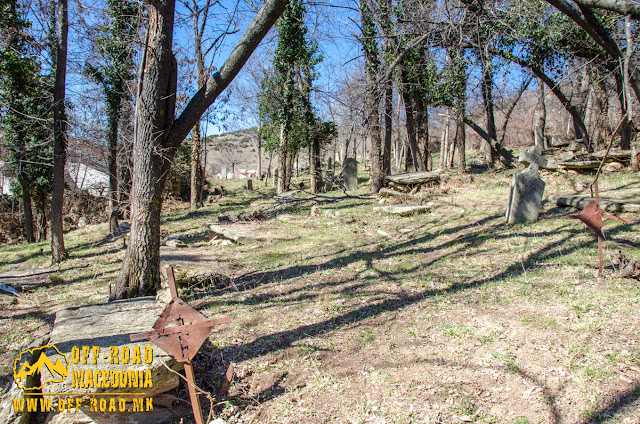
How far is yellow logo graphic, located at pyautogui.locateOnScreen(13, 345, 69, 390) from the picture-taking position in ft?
9.24

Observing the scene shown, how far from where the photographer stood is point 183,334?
261cm

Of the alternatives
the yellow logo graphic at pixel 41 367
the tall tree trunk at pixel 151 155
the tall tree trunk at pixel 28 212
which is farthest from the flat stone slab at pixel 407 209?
the tall tree trunk at pixel 28 212

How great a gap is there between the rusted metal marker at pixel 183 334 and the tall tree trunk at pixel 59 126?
27.5ft

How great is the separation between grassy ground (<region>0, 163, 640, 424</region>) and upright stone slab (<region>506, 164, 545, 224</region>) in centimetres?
27

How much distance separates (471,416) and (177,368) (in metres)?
2.23

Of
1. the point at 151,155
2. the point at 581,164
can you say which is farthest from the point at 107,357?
the point at 581,164

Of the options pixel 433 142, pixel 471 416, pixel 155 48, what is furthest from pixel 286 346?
pixel 433 142

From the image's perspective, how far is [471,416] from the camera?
9.21 feet

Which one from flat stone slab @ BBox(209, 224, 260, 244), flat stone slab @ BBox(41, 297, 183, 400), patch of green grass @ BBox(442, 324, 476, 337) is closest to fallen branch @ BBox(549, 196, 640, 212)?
patch of green grass @ BBox(442, 324, 476, 337)

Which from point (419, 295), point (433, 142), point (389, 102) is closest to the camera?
point (419, 295)

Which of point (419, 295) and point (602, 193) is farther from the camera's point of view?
point (602, 193)

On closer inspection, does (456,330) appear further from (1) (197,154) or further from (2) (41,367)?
(1) (197,154)

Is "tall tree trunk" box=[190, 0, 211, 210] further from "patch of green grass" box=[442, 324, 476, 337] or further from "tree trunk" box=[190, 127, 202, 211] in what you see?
"patch of green grass" box=[442, 324, 476, 337]

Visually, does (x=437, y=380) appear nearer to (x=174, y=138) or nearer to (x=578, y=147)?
(x=174, y=138)
